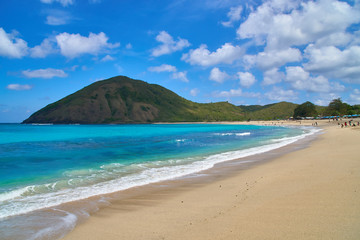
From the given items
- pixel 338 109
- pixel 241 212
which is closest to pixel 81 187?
pixel 241 212

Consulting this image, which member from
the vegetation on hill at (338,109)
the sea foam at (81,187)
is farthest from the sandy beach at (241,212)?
the vegetation on hill at (338,109)

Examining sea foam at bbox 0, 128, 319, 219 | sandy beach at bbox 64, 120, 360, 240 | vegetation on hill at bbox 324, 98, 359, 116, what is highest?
vegetation on hill at bbox 324, 98, 359, 116

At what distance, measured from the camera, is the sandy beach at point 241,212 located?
Answer: 454cm

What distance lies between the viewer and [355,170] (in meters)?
9.56

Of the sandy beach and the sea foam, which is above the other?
the sandy beach

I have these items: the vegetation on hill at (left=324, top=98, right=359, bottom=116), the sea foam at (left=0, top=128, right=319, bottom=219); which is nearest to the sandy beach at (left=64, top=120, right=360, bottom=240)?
the sea foam at (left=0, top=128, right=319, bottom=219)

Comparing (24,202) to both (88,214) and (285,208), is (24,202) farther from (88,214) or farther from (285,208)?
(285,208)

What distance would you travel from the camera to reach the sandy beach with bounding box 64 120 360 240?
4.54 metres

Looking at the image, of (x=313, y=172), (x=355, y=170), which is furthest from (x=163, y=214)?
(x=355, y=170)

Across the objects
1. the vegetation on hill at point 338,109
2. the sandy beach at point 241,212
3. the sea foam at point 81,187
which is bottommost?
the sea foam at point 81,187

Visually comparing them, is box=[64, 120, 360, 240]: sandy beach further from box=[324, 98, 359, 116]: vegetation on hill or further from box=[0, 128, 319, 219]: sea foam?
box=[324, 98, 359, 116]: vegetation on hill

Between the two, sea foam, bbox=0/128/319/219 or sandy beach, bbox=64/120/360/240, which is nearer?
sandy beach, bbox=64/120/360/240

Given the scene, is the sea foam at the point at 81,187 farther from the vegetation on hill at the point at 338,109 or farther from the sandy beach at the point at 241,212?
the vegetation on hill at the point at 338,109

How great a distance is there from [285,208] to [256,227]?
156 centimetres
